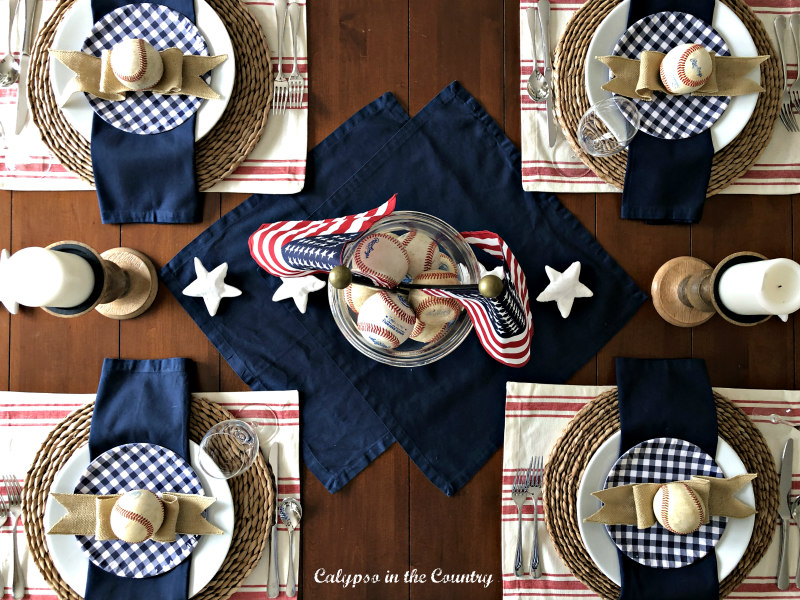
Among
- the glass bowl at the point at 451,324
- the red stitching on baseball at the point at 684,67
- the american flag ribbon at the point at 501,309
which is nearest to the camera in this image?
the american flag ribbon at the point at 501,309

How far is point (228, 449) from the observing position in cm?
102

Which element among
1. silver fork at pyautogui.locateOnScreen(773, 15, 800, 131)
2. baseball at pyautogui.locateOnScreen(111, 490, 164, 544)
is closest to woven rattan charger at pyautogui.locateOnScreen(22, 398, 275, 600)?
baseball at pyautogui.locateOnScreen(111, 490, 164, 544)

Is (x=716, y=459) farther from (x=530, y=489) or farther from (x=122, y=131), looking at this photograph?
(x=122, y=131)

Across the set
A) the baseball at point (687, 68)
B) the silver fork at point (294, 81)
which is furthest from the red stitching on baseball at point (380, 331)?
the baseball at point (687, 68)

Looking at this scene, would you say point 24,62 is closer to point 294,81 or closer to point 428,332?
point 294,81

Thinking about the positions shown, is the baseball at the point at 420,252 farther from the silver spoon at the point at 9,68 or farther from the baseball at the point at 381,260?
the silver spoon at the point at 9,68

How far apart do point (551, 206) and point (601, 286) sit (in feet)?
0.55

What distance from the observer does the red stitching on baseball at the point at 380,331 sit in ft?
2.62

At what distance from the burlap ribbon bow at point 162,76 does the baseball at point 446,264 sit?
48 cm

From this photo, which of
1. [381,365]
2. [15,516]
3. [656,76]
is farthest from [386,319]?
[15,516]

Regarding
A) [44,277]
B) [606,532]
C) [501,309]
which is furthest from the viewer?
[606,532]

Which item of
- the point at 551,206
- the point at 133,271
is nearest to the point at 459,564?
the point at 551,206

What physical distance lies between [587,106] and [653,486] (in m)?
0.65

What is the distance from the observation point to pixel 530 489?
1045mm
